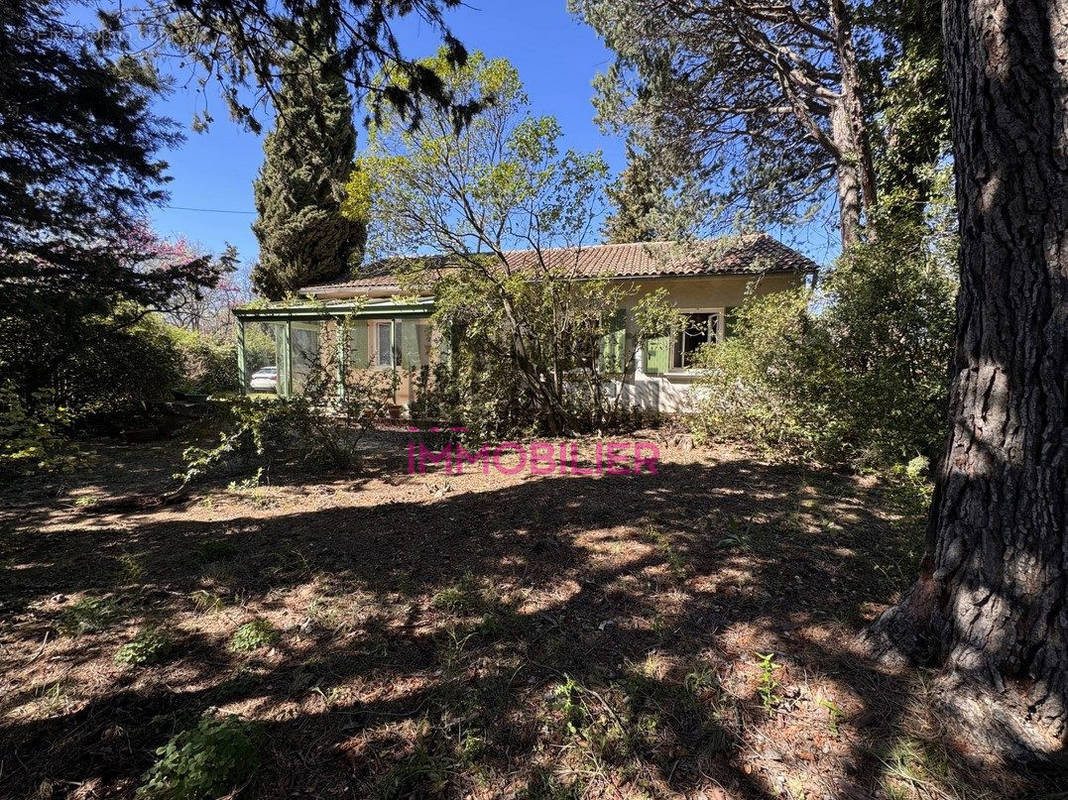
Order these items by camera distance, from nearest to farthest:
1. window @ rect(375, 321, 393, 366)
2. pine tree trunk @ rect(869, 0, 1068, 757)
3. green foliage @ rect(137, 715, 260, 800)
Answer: green foliage @ rect(137, 715, 260, 800), pine tree trunk @ rect(869, 0, 1068, 757), window @ rect(375, 321, 393, 366)

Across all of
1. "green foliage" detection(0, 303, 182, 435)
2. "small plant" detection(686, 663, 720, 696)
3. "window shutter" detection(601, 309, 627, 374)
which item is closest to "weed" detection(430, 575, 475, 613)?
"small plant" detection(686, 663, 720, 696)

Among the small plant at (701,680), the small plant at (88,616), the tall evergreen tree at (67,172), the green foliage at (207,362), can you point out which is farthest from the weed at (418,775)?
the green foliage at (207,362)

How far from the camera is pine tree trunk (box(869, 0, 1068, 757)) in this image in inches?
64.4

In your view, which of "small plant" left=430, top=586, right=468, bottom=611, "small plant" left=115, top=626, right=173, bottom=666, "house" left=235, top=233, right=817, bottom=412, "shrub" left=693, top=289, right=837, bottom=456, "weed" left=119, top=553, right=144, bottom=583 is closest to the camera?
"small plant" left=115, top=626, right=173, bottom=666

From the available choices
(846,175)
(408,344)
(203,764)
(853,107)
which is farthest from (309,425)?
(853,107)

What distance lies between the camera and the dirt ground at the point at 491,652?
169cm

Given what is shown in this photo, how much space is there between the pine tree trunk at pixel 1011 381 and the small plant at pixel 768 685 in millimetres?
618

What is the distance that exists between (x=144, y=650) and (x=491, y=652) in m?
1.70

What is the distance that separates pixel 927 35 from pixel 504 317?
759 cm

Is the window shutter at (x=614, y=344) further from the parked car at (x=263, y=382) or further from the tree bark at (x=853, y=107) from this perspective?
the parked car at (x=263, y=382)

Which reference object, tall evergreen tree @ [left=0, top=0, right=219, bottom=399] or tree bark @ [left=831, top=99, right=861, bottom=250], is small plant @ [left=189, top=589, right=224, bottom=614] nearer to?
tall evergreen tree @ [left=0, top=0, right=219, bottom=399]

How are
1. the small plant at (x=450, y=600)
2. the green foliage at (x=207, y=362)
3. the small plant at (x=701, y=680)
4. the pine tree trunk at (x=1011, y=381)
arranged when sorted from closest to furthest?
the pine tree trunk at (x=1011, y=381) < the small plant at (x=701, y=680) < the small plant at (x=450, y=600) < the green foliage at (x=207, y=362)

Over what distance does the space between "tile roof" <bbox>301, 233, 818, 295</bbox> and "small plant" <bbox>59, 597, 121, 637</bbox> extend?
650cm

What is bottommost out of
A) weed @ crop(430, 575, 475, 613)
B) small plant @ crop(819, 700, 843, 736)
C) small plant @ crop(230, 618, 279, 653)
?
small plant @ crop(230, 618, 279, 653)
